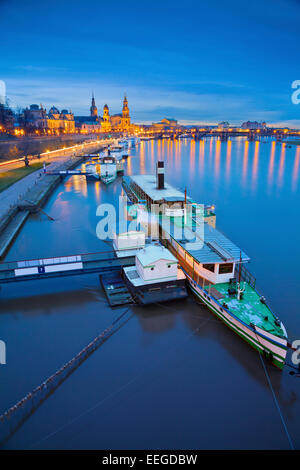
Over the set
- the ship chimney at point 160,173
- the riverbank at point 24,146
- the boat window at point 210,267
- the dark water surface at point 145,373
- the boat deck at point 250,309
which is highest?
the riverbank at point 24,146

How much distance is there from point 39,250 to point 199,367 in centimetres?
1514

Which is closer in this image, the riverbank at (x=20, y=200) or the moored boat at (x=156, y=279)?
the moored boat at (x=156, y=279)

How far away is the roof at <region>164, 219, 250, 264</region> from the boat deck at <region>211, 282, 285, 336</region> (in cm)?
138


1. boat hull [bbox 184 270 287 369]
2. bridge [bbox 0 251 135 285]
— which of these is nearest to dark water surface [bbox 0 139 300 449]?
boat hull [bbox 184 270 287 369]

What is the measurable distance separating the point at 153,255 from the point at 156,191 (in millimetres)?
12746

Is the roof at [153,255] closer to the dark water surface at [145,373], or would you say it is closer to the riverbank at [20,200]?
the dark water surface at [145,373]

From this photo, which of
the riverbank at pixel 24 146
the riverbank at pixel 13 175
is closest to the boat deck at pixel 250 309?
the riverbank at pixel 13 175

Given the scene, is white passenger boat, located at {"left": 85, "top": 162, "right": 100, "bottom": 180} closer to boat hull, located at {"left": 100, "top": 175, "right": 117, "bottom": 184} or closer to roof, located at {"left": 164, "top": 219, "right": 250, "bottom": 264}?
boat hull, located at {"left": 100, "top": 175, "right": 117, "bottom": 184}

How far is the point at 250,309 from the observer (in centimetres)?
1263

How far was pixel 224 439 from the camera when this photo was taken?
884 cm

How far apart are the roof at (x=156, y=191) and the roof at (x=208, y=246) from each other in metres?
5.74

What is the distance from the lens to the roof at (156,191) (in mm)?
24281

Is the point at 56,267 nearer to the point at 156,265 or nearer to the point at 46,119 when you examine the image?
the point at 156,265

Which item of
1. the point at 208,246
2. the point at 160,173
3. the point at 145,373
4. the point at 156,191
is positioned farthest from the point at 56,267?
the point at 160,173
